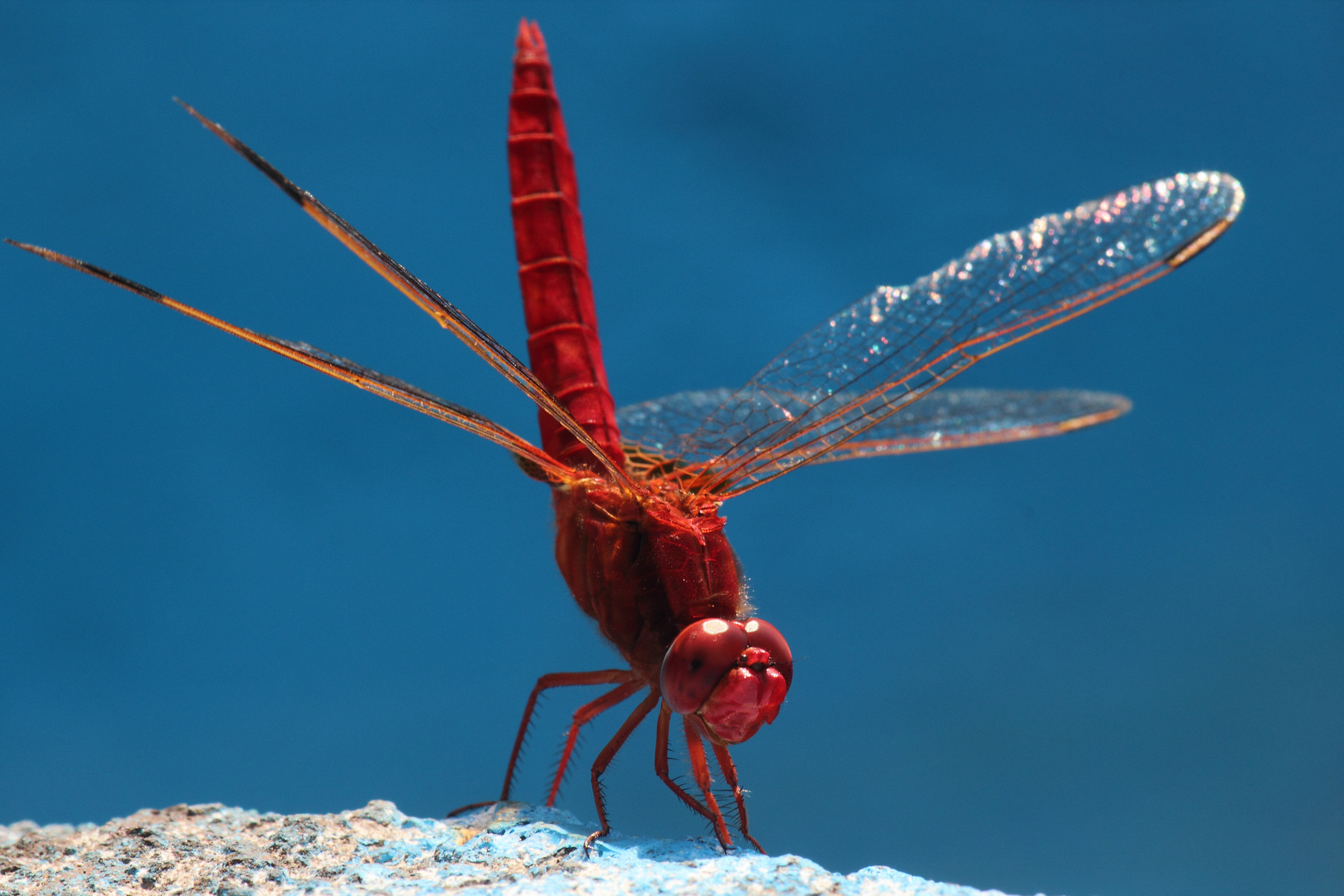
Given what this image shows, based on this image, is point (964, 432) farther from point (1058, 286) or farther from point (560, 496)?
point (560, 496)

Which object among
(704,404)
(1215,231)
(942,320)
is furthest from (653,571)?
(1215,231)

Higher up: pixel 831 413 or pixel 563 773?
pixel 831 413

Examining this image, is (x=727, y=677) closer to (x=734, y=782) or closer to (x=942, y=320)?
(x=734, y=782)

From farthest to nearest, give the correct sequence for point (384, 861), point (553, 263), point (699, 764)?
point (553, 263) < point (699, 764) < point (384, 861)

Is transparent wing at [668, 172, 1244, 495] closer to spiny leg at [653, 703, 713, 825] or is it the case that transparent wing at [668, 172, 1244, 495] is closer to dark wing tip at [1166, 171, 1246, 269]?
dark wing tip at [1166, 171, 1246, 269]

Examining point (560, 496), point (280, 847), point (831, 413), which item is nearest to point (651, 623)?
point (560, 496)

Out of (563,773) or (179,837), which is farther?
(563,773)

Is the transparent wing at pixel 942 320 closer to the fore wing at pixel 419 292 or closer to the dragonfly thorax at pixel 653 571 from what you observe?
the dragonfly thorax at pixel 653 571
